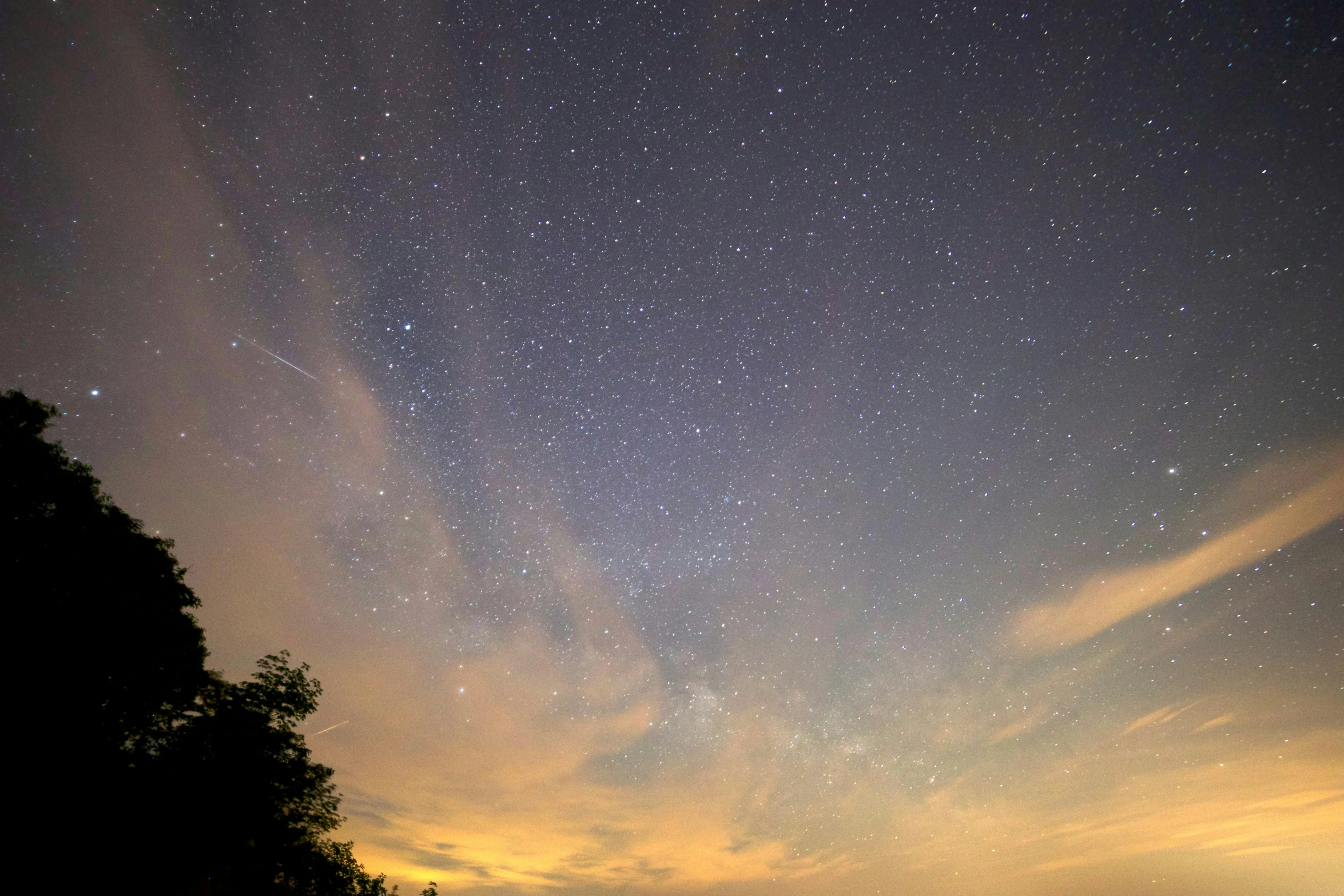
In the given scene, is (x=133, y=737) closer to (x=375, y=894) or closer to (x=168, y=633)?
(x=168, y=633)

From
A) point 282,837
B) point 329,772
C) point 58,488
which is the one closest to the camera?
point 58,488

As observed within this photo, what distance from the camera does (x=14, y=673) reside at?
32.7 feet

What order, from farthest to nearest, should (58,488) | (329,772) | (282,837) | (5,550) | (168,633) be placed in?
(329,772) → (282,837) → (168,633) → (58,488) → (5,550)

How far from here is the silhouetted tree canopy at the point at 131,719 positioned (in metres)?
10.2

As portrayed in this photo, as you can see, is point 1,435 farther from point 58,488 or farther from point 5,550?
point 5,550

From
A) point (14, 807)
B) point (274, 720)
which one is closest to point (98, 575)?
point (14, 807)

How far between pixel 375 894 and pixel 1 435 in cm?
1474

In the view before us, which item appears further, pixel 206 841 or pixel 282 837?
pixel 282 837

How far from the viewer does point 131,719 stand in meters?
11.8

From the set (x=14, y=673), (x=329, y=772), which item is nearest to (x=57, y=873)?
(x=14, y=673)

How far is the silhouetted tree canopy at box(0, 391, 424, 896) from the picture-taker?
1021cm

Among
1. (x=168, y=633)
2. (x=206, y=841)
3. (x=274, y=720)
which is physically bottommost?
(x=206, y=841)

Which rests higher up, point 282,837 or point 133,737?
point 133,737

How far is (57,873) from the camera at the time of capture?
9.62 m
